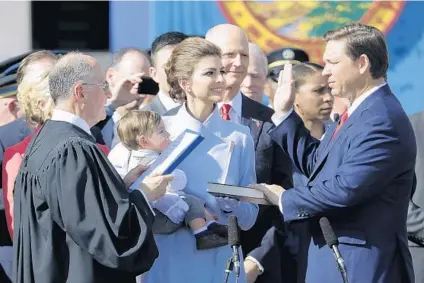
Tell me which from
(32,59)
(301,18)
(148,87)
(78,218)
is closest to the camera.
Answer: (78,218)

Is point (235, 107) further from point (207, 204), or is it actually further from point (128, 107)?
point (128, 107)

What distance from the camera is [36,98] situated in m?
5.03

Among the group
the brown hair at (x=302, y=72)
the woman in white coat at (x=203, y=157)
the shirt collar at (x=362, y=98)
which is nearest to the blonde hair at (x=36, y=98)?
the woman in white coat at (x=203, y=157)

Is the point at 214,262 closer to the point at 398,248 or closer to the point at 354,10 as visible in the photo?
the point at 398,248

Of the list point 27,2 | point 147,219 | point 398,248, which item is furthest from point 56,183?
point 27,2

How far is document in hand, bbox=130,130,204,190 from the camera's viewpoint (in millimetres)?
4703

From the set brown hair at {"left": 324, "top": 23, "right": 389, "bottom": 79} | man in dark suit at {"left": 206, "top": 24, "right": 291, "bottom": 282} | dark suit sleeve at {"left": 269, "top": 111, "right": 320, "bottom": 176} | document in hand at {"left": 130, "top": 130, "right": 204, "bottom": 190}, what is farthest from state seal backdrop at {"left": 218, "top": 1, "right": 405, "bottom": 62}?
document in hand at {"left": 130, "top": 130, "right": 204, "bottom": 190}

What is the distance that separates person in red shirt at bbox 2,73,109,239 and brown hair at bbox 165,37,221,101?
1.67 feet

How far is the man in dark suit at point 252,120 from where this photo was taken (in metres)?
5.75

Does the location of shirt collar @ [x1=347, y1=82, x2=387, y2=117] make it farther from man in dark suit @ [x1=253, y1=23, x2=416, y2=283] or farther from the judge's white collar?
the judge's white collar

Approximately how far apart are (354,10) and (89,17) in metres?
2.78

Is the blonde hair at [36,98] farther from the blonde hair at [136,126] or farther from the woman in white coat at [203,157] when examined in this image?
the woman in white coat at [203,157]

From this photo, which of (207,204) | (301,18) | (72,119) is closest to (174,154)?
(207,204)

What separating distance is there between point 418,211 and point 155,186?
217 cm
